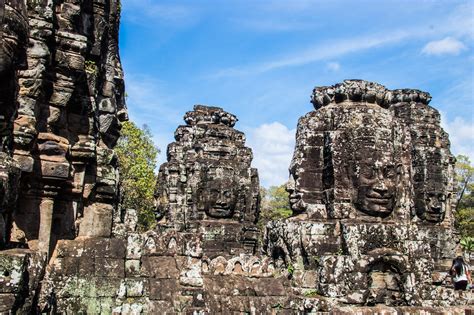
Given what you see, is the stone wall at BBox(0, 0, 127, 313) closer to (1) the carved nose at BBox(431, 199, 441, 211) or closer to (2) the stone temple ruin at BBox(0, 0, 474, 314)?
(2) the stone temple ruin at BBox(0, 0, 474, 314)

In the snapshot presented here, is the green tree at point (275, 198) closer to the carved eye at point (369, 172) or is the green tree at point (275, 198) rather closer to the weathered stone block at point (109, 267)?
the carved eye at point (369, 172)

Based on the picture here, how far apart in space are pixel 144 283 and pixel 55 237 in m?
1.23

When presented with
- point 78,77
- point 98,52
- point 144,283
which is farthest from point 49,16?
point 144,283

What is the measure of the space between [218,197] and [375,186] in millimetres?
7821

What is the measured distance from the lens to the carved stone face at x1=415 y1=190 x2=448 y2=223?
1378 cm

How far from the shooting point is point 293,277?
7680 mm

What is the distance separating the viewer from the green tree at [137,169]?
26.7 meters

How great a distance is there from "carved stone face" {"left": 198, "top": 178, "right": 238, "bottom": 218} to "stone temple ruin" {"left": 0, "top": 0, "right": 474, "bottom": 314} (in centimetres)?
548

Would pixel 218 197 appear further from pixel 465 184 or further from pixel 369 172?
pixel 465 184

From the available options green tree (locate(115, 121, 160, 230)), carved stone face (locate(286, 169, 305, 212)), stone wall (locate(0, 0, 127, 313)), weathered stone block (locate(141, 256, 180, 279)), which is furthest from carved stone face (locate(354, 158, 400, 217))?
green tree (locate(115, 121, 160, 230))

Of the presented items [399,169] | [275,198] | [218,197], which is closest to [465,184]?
[275,198]

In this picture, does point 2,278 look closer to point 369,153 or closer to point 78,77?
point 78,77

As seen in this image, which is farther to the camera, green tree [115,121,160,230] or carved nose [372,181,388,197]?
green tree [115,121,160,230]

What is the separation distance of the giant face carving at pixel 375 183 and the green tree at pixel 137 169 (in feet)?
64.5
